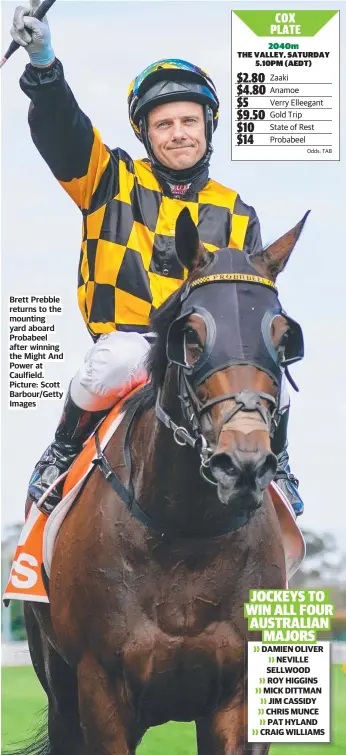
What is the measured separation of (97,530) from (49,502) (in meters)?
0.86

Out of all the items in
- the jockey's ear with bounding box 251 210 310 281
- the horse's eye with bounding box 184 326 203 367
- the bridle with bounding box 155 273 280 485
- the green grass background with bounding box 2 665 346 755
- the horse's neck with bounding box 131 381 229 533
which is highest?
the jockey's ear with bounding box 251 210 310 281

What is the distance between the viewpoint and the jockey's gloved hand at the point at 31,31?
218 inches

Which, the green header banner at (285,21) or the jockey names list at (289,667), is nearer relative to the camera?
the jockey names list at (289,667)

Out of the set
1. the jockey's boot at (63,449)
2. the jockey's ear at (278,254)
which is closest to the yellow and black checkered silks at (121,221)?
the jockey's boot at (63,449)

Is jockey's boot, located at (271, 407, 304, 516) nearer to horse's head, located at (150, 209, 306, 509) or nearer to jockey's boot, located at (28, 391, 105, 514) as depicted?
jockey's boot, located at (28, 391, 105, 514)

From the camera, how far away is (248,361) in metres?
4.32

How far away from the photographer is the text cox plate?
6195mm

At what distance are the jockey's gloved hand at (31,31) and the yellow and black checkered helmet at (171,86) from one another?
64 centimetres

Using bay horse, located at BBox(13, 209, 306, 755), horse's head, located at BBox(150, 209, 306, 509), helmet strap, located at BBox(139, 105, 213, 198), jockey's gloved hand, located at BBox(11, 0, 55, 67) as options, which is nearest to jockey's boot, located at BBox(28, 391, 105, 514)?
bay horse, located at BBox(13, 209, 306, 755)

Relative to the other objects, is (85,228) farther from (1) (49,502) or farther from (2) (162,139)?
(1) (49,502)

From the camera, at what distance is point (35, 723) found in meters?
7.63

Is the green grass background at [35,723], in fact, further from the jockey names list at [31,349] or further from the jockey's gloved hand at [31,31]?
the jockey's gloved hand at [31,31]

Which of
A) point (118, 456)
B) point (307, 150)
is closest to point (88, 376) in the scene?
point (118, 456)

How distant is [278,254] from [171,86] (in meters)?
1.71
